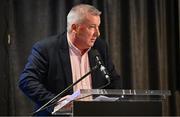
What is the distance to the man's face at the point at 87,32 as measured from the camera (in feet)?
10.3

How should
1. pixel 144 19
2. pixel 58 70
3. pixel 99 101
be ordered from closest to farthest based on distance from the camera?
1. pixel 99 101
2. pixel 58 70
3. pixel 144 19

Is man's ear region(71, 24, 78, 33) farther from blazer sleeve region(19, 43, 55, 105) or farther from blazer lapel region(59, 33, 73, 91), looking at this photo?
blazer sleeve region(19, 43, 55, 105)

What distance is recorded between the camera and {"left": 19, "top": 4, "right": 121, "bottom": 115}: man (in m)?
3.04

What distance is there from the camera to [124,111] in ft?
6.91

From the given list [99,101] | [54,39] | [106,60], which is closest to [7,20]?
[54,39]

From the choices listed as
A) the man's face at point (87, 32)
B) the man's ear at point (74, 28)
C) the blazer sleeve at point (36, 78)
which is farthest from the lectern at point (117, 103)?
the man's ear at point (74, 28)

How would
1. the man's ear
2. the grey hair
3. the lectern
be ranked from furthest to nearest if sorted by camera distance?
the man's ear, the grey hair, the lectern

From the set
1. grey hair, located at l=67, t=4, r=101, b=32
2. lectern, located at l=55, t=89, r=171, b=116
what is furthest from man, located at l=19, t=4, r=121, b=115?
lectern, located at l=55, t=89, r=171, b=116

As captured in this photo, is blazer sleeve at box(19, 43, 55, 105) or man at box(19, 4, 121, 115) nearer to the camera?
blazer sleeve at box(19, 43, 55, 105)

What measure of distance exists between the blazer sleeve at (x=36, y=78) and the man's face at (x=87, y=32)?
0.94 feet

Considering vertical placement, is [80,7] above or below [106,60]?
above

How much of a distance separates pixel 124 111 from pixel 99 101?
14 centimetres

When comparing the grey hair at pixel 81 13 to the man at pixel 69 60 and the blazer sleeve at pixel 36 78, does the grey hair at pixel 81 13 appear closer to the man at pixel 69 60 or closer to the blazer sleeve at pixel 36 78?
the man at pixel 69 60

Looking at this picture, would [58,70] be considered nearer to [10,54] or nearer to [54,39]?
[54,39]
